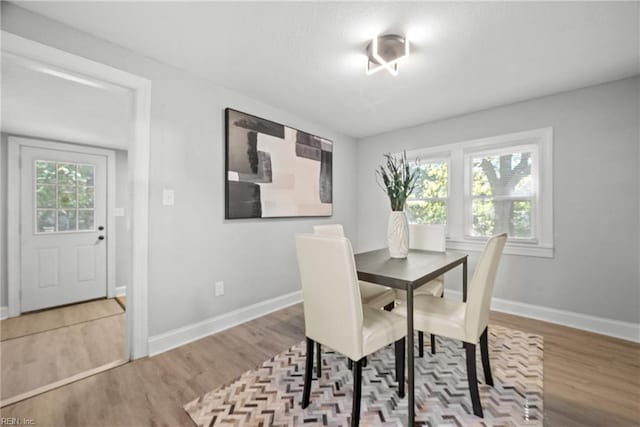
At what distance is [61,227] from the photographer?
11.4 feet

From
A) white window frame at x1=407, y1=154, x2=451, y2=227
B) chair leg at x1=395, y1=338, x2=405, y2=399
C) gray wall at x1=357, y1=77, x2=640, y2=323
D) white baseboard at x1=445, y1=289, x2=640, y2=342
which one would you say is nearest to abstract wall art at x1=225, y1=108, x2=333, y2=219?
white window frame at x1=407, y1=154, x2=451, y2=227

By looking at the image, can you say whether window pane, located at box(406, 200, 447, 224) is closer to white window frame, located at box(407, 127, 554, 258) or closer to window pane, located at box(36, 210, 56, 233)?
white window frame, located at box(407, 127, 554, 258)

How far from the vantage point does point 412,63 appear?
2.15 meters

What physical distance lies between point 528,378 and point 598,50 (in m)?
2.42

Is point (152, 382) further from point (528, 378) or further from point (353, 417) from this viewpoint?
point (528, 378)

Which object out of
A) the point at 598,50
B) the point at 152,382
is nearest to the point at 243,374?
the point at 152,382

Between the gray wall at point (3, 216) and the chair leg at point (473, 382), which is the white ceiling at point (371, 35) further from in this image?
the gray wall at point (3, 216)

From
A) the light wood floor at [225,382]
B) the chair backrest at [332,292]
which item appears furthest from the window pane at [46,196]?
the chair backrest at [332,292]

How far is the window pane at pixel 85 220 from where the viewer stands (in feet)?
11.9

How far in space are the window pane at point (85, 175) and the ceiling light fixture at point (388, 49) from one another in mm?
3996

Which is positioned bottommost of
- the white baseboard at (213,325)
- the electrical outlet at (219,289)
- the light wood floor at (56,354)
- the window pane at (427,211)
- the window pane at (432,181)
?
the light wood floor at (56,354)

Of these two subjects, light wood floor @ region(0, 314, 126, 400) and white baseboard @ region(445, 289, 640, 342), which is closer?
light wood floor @ region(0, 314, 126, 400)

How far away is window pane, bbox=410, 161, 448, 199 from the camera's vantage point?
3.52 meters

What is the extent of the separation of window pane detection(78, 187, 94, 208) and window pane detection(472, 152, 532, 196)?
5090 mm
